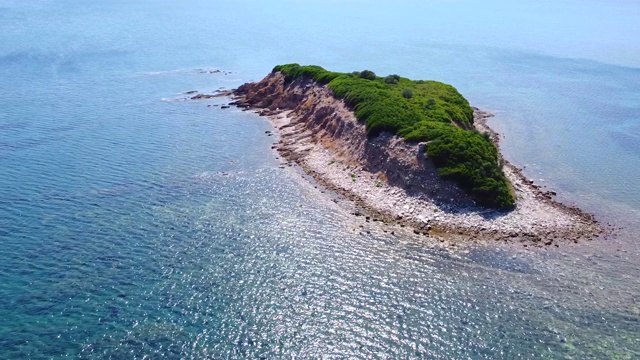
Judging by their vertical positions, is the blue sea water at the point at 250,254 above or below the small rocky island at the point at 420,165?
below

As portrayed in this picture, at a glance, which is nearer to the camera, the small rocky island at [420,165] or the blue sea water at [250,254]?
the blue sea water at [250,254]

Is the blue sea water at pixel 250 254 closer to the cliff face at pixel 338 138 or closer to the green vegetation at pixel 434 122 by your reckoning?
the cliff face at pixel 338 138

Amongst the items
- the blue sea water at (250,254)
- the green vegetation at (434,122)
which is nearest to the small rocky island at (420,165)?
the green vegetation at (434,122)

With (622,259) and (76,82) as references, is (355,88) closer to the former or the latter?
(622,259)

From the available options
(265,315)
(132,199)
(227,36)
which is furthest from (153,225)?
(227,36)

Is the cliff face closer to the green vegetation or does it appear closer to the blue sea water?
the green vegetation

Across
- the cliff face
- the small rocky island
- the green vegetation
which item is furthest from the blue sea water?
the green vegetation

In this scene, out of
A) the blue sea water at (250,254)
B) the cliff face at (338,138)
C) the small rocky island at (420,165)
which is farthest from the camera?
the cliff face at (338,138)
